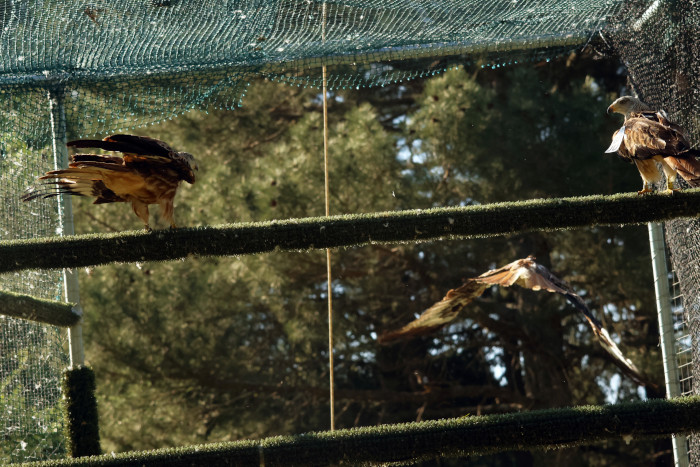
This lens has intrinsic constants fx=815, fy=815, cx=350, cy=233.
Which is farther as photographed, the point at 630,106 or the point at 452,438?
the point at 630,106

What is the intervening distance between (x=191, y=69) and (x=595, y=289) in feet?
15.1

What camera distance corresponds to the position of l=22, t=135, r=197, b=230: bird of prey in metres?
2.69

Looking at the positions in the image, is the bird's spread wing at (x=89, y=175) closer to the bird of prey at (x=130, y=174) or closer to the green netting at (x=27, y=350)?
the bird of prey at (x=130, y=174)

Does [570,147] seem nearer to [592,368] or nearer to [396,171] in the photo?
[396,171]

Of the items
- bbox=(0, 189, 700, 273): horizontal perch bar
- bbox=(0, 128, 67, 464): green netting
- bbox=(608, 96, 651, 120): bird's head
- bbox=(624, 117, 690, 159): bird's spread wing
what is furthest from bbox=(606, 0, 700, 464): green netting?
bbox=(0, 128, 67, 464): green netting

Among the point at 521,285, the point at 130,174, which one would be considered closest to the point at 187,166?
the point at 130,174

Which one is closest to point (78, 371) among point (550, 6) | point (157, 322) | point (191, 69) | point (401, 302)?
point (191, 69)

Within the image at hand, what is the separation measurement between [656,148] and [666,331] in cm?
105

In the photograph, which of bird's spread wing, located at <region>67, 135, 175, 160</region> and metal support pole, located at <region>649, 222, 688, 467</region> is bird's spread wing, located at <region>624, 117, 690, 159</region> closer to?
metal support pole, located at <region>649, 222, 688, 467</region>

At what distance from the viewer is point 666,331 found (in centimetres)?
353

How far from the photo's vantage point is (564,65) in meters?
7.48

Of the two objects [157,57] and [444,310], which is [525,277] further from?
[157,57]

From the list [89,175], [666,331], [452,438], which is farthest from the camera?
[666,331]

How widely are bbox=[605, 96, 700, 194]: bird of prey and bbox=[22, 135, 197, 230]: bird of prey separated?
5.18 feet
